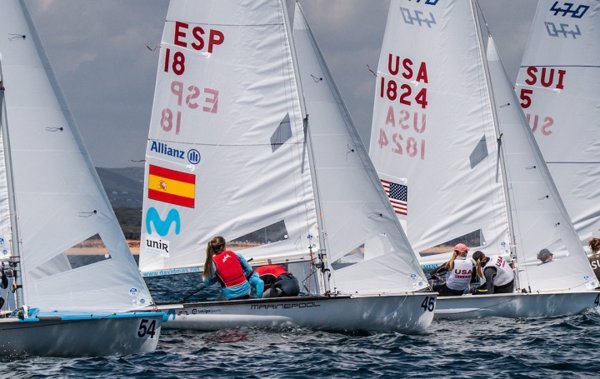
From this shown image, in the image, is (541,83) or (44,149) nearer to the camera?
(44,149)

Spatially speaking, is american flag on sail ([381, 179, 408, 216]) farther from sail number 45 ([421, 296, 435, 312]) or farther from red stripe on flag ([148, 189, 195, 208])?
sail number 45 ([421, 296, 435, 312])

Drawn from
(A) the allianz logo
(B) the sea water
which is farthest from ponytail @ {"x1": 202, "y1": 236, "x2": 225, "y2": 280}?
(A) the allianz logo

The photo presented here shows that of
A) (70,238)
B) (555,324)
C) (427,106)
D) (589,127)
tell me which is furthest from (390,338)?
(589,127)

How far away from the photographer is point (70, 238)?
50.5ft

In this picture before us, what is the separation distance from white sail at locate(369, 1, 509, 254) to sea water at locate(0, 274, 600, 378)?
11.5 feet

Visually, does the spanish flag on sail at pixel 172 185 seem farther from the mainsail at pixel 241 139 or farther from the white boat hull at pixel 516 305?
the white boat hull at pixel 516 305

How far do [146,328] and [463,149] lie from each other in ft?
30.6

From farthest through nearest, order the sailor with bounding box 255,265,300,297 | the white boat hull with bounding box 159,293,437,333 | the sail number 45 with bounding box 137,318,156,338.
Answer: the sailor with bounding box 255,265,300,297 < the white boat hull with bounding box 159,293,437,333 < the sail number 45 with bounding box 137,318,156,338

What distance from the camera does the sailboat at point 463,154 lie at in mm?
21656

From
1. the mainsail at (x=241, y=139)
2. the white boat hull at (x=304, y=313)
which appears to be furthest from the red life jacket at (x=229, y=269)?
the mainsail at (x=241, y=139)

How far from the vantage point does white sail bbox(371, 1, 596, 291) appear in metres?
21.7

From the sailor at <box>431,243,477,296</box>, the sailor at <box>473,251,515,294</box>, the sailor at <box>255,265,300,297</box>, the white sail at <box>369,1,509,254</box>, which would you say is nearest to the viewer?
the sailor at <box>255,265,300,297</box>

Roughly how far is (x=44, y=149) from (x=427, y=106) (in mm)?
9755

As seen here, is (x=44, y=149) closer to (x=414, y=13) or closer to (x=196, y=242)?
(x=196, y=242)
